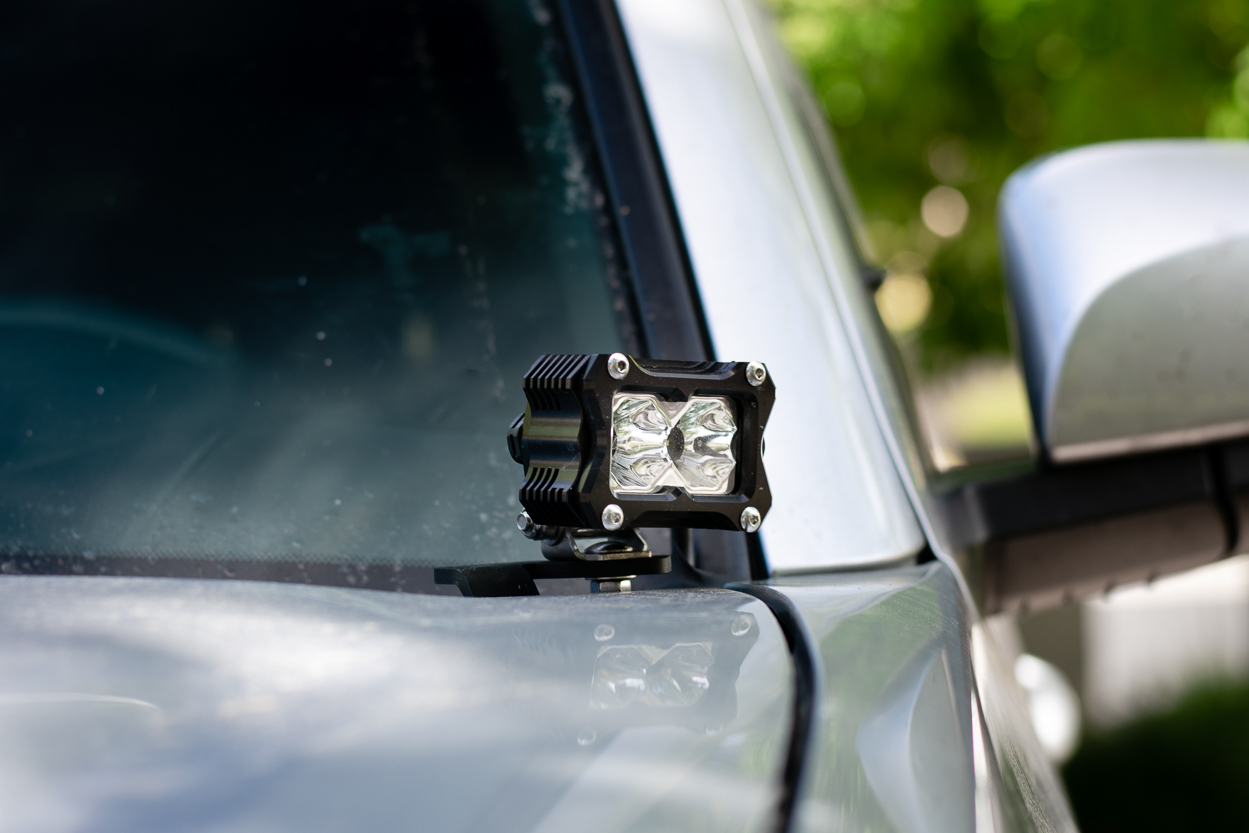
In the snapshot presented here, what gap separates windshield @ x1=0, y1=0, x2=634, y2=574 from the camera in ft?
3.35

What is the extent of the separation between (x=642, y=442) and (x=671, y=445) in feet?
0.10

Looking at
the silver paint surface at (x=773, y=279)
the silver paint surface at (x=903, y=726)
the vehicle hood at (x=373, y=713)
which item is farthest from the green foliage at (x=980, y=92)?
the vehicle hood at (x=373, y=713)

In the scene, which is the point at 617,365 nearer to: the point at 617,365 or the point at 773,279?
the point at 617,365

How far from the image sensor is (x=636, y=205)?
3.93 feet

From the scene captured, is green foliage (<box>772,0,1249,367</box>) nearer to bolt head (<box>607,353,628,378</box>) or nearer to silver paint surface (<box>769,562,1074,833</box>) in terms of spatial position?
silver paint surface (<box>769,562,1074,833</box>)

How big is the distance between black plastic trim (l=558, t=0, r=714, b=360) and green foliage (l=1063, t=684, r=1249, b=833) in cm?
593

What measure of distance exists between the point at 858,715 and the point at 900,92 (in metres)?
6.30

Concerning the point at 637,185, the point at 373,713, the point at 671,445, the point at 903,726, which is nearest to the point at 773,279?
the point at 637,185

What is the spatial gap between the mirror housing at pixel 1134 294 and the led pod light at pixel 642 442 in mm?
562

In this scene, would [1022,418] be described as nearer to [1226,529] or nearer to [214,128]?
[1226,529]

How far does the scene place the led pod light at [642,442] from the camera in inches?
32.8

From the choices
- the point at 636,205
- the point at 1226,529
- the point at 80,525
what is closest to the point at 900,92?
the point at 1226,529

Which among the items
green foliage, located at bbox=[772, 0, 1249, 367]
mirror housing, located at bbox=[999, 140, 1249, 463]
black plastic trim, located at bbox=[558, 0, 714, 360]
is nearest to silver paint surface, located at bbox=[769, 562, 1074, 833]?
black plastic trim, located at bbox=[558, 0, 714, 360]

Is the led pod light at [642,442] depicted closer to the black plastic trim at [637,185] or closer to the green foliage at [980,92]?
the black plastic trim at [637,185]
